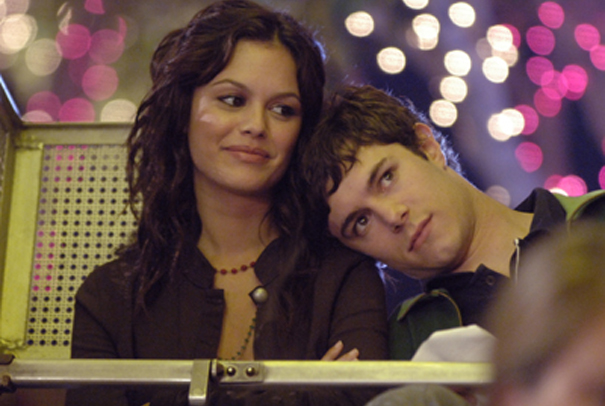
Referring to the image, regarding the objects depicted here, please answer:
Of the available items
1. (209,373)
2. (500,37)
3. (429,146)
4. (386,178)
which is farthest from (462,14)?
(209,373)

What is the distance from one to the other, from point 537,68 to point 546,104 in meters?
0.10

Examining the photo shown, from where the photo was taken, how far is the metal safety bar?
0.55 meters

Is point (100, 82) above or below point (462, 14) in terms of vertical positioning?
below

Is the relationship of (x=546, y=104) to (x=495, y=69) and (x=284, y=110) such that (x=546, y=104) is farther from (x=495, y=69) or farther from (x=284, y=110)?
(x=284, y=110)

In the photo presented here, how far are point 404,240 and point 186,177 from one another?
1.29 feet

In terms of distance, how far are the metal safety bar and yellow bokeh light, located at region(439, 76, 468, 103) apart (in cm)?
111

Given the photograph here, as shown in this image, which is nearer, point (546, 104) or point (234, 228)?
point (234, 228)

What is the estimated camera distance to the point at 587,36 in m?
1.73

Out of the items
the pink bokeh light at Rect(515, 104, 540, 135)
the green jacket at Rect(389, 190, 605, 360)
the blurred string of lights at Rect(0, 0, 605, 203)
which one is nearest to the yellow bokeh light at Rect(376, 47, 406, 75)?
the blurred string of lights at Rect(0, 0, 605, 203)

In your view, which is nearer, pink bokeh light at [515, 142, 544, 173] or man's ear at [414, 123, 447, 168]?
man's ear at [414, 123, 447, 168]

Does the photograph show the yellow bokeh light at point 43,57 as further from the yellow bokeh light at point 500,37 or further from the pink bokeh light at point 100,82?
the yellow bokeh light at point 500,37

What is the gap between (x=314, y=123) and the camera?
3.64 ft

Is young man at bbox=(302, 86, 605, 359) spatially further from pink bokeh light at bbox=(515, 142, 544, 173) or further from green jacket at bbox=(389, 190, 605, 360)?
pink bokeh light at bbox=(515, 142, 544, 173)

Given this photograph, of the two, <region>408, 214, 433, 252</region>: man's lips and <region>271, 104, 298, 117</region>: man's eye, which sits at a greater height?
<region>271, 104, 298, 117</region>: man's eye
